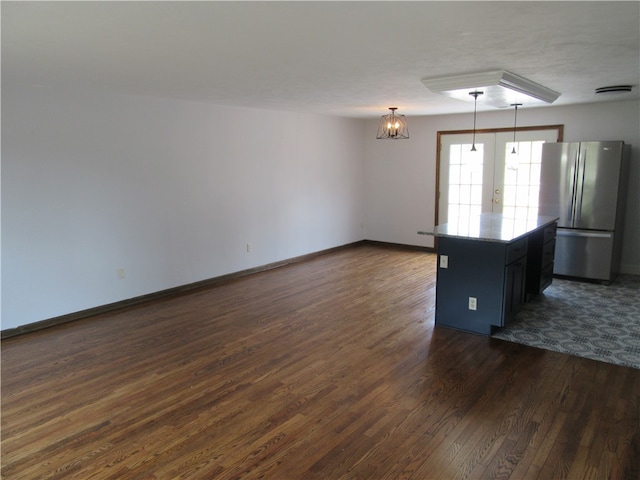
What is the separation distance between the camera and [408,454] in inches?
92.9

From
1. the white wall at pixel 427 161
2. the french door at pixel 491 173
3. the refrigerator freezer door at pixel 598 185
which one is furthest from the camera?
the french door at pixel 491 173

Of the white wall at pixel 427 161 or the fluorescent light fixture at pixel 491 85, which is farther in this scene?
the white wall at pixel 427 161

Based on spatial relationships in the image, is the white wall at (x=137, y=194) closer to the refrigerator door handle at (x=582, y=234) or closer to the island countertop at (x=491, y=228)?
the island countertop at (x=491, y=228)

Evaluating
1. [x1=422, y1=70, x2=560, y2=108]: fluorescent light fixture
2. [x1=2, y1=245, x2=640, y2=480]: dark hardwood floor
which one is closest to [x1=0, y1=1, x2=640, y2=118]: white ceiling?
[x1=422, y1=70, x2=560, y2=108]: fluorescent light fixture

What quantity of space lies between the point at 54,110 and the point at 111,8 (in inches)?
101

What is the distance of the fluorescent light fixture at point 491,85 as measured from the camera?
362 centimetres

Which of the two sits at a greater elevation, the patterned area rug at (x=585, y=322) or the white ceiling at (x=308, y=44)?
the white ceiling at (x=308, y=44)

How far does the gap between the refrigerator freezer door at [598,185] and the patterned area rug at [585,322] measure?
2.72ft

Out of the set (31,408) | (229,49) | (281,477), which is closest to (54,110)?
(229,49)

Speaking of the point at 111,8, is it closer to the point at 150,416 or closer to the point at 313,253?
the point at 150,416

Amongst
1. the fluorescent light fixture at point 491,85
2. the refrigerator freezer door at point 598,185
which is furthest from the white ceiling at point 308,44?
the refrigerator freezer door at point 598,185

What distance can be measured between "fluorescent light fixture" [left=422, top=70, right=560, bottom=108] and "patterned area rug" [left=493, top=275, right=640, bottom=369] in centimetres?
219

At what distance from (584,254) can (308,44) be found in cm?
470

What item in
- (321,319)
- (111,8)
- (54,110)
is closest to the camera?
(111,8)
